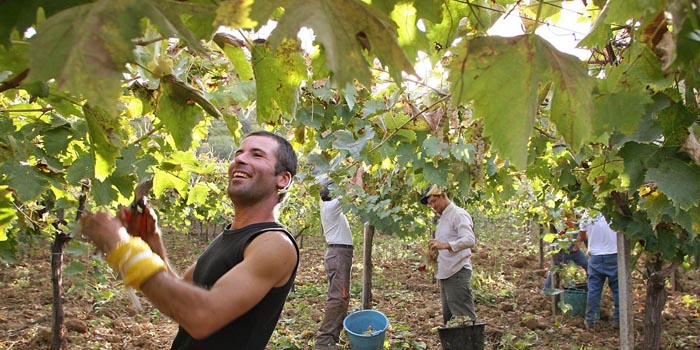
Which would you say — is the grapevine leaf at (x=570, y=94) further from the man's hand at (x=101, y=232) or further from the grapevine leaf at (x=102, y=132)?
the man's hand at (x=101, y=232)

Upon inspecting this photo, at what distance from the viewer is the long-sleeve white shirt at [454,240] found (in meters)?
5.47

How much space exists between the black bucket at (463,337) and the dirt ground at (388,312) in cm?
112

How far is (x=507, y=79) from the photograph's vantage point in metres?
0.72

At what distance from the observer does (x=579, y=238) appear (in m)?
6.72

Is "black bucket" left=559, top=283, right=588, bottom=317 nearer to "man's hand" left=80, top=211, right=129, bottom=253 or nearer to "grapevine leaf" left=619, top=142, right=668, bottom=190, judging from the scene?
"grapevine leaf" left=619, top=142, right=668, bottom=190

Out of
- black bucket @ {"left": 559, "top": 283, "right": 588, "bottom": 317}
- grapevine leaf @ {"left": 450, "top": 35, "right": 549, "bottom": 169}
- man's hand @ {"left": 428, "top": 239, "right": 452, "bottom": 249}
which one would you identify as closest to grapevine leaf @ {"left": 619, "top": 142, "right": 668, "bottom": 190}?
grapevine leaf @ {"left": 450, "top": 35, "right": 549, "bottom": 169}

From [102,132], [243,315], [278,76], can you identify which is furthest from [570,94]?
[243,315]

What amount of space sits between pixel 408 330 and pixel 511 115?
695 centimetres

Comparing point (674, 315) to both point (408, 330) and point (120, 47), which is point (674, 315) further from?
point (120, 47)

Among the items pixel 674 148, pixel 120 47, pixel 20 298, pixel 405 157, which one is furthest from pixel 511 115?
pixel 20 298

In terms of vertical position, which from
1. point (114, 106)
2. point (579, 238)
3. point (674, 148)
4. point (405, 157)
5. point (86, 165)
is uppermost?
point (579, 238)

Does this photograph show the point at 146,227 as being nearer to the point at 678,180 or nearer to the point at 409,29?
the point at 409,29

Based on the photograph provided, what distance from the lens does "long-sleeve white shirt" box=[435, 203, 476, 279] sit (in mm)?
5469

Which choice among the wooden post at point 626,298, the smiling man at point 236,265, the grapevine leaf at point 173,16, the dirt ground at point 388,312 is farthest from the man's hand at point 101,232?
the wooden post at point 626,298
